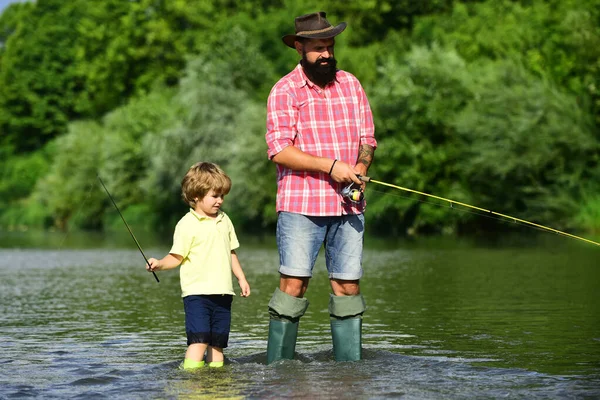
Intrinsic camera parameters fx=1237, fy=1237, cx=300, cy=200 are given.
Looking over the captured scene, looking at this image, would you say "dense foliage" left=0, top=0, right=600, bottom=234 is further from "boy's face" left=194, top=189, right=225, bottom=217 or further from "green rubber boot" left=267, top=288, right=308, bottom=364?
"boy's face" left=194, top=189, right=225, bottom=217

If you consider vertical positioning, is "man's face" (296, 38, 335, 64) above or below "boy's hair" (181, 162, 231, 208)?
above

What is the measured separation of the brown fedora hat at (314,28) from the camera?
279 inches

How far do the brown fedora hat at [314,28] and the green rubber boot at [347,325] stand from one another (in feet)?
5.06

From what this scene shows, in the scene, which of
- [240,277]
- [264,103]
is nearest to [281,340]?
[240,277]

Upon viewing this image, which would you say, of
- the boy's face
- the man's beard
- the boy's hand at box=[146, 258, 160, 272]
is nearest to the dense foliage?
the man's beard

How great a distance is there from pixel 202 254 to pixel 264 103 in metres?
36.7

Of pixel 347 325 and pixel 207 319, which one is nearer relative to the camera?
pixel 207 319

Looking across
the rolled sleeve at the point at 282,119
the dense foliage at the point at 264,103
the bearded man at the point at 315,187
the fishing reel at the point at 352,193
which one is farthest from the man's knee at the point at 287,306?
the dense foliage at the point at 264,103

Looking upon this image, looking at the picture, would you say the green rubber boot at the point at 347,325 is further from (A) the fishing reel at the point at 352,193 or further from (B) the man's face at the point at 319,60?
(B) the man's face at the point at 319,60

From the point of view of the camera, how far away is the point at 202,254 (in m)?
7.13

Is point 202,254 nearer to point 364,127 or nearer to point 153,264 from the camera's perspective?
point 153,264

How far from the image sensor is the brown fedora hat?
7090 millimetres

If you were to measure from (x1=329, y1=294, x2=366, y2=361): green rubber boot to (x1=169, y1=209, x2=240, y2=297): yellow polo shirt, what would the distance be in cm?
65

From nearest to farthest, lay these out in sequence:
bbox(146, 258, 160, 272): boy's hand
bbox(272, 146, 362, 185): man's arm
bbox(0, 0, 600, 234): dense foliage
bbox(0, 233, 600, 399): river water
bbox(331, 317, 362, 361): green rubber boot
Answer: bbox(0, 233, 600, 399): river water < bbox(146, 258, 160, 272): boy's hand < bbox(272, 146, 362, 185): man's arm < bbox(331, 317, 362, 361): green rubber boot < bbox(0, 0, 600, 234): dense foliage
